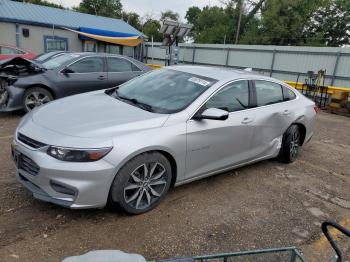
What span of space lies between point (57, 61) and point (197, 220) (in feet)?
18.9

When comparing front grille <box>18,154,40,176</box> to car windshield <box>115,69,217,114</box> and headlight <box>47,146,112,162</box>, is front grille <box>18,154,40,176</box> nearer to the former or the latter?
headlight <box>47,146,112,162</box>

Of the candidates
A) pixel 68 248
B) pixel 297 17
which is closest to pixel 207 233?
pixel 68 248

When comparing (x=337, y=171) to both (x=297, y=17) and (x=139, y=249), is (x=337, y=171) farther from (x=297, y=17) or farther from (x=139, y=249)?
(x=297, y=17)

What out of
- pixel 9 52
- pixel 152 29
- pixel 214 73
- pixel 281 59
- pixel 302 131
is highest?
pixel 152 29

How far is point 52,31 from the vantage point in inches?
803

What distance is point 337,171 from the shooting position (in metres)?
5.29

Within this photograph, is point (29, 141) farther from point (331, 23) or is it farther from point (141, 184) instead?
point (331, 23)

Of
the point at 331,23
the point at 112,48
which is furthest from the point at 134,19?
the point at 112,48

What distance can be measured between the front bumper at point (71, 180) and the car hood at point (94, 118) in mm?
306

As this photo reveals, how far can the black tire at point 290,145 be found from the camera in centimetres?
507

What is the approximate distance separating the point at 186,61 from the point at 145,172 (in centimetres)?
1850

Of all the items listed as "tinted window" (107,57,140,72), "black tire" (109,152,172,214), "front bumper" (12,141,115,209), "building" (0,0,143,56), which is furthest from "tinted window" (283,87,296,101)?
"building" (0,0,143,56)

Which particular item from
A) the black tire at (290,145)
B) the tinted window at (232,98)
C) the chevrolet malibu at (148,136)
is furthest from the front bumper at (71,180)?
the black tire at (290,145)

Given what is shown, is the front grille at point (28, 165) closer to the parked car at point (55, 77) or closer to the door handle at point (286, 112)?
the door handle at point (286, 112)
